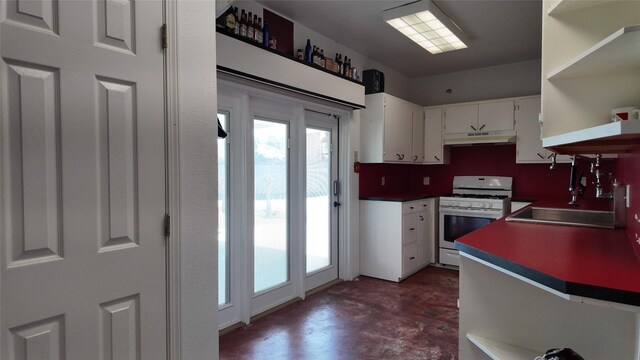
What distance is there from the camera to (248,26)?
2746 millimetres

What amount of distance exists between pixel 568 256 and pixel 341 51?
11.0 ft

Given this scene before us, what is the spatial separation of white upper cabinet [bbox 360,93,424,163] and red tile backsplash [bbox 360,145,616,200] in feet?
1.05

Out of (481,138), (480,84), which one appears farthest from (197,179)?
(480,84)

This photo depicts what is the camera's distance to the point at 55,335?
3.91 feet

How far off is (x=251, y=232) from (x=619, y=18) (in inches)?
106


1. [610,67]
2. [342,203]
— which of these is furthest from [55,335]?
[342,203]

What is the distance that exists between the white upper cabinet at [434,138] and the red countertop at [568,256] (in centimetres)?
289

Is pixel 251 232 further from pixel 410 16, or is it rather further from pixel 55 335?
pixel 410 16

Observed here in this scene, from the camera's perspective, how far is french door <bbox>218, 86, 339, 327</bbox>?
294cm

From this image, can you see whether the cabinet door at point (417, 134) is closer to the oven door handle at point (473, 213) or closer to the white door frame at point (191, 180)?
the oven door handle at point (473, 213)

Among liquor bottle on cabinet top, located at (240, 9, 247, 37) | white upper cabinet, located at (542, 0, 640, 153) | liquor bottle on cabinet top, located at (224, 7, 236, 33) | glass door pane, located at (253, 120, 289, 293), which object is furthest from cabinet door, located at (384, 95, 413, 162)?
white upper cabinet, located at (542, 0, 640, 153)

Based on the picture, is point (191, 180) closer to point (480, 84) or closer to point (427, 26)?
point (427, 26)

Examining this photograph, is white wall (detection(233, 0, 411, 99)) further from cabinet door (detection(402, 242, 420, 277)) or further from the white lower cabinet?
cabinet door (detection(402, 242, 420, 277))

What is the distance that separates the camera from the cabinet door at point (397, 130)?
4359mm
